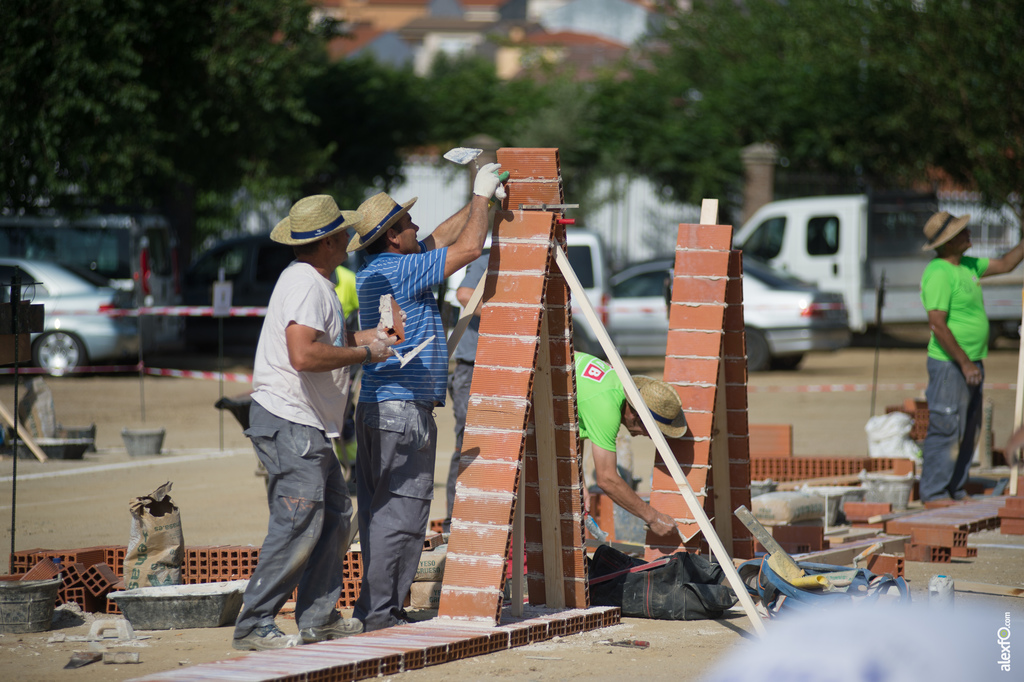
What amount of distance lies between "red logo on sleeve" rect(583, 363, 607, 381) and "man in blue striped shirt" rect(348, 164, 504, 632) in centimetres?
102

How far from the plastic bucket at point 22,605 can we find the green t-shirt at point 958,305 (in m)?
5.85

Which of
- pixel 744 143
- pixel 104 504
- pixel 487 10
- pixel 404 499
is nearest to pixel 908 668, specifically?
pixel 404 499

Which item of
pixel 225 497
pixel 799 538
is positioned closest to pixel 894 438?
pixel 799 538

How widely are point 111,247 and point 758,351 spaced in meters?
10.1

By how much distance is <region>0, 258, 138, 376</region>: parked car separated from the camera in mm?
15438

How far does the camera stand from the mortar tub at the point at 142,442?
10.1 m

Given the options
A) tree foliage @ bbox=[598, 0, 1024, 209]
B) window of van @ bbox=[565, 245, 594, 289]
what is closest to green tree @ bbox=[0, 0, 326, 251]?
window of van @ bbox=[565, 245, 594, 289]

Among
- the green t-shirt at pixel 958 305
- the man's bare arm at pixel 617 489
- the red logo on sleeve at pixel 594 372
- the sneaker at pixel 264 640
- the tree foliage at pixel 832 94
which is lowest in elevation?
the sneaker at pixel 264 640

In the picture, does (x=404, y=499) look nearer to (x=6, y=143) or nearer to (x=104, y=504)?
(x=104, y=504)

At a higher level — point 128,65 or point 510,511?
point 128,65

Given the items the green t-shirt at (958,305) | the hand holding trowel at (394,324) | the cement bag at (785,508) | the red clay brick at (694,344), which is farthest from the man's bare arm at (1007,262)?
the hand holding trowel at (394,324)

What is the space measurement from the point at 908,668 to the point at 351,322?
22.6 feet

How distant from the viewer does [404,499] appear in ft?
15.1

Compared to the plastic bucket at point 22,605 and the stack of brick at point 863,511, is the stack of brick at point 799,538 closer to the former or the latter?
the stack of brick at point 863,511
